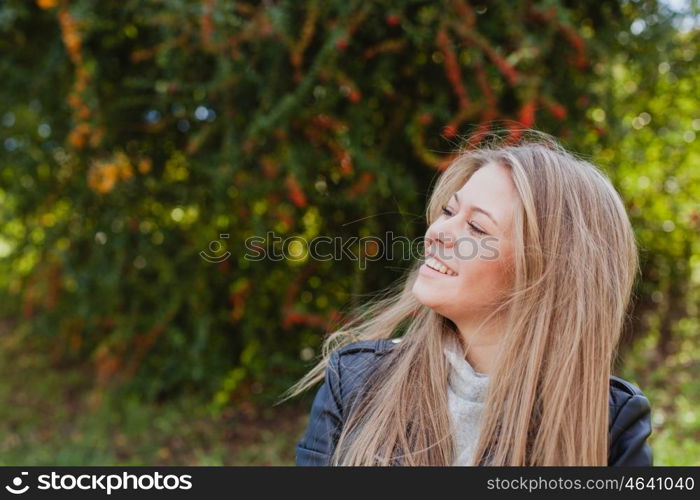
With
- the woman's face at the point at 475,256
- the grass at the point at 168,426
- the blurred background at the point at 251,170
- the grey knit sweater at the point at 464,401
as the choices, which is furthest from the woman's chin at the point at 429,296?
the grass at the point at 168,426

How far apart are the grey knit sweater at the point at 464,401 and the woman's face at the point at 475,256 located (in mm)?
116

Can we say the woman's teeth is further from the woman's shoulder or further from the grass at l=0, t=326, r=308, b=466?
the grass at l=0, t=326, r=308, b=466

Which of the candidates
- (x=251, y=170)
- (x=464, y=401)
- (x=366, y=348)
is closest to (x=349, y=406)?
(x=366, y=348)

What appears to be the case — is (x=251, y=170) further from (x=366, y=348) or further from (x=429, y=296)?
(x=429, y=296)

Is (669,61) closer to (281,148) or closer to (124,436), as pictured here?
(281,148)

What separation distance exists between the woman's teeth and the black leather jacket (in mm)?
275

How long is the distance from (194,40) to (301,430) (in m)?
2.21

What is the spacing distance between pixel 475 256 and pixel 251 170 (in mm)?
2193

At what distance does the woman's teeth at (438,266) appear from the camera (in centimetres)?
159

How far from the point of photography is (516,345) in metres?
1.57

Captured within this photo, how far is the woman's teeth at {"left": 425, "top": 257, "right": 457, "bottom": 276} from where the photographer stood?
1.59 metres

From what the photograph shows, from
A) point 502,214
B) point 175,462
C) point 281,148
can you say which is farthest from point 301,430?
point 502,214

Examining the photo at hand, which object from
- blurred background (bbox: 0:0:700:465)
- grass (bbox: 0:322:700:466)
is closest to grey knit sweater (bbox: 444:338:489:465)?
blurred background (bbox: 0:0:700:465)

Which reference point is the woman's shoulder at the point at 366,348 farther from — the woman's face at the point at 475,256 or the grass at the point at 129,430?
the grass at the point at 129,430
